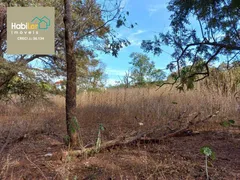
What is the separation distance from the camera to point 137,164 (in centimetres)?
162

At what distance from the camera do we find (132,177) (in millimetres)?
1408

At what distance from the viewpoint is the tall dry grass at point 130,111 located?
346 cm

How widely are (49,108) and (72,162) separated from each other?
199 inches

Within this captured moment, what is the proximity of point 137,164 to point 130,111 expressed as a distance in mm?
2854

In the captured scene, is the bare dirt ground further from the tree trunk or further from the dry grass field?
the tree trunk

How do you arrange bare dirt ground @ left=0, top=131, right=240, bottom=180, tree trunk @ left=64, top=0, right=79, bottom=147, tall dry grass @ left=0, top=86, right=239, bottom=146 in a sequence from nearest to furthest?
bare dirt ground @ left=0, top=131, right=240, bottom=180 < tree trunk @ left=64, top=0, right=79, bottom=147 < tall dry grass @ left=0, top=86, right=239, bottom=146

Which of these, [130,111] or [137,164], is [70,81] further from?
[130,111]

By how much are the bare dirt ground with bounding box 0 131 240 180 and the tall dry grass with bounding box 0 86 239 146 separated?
0.85m

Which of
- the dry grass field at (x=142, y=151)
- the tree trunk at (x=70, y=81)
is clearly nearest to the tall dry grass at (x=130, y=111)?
the dry grass field at (x=142, y=151)

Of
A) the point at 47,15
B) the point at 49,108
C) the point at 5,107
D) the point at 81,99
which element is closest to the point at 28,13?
the point at 47,15

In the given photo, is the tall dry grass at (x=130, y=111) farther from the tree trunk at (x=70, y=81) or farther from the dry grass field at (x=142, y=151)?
the tree trunk at (x=70, y=81)

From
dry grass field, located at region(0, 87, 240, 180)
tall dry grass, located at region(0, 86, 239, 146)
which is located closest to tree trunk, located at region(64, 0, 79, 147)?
dry grass field, located at region(0, 87, 240, 180)

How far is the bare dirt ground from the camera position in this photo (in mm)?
1434

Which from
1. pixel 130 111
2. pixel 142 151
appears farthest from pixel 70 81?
pixel 130 111
